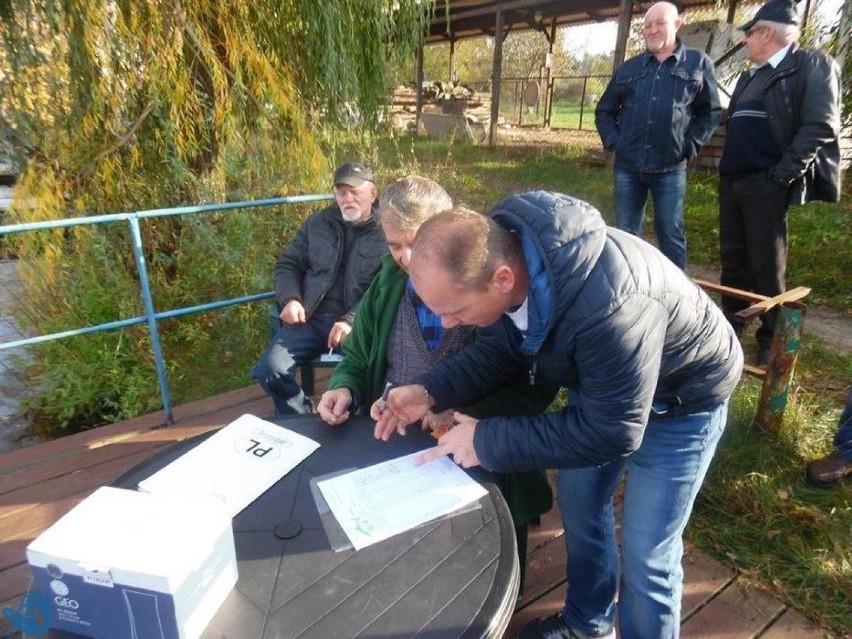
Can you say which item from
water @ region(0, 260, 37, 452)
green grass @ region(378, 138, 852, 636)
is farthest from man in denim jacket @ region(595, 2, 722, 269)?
water @ region(0, 260, 37, 452)

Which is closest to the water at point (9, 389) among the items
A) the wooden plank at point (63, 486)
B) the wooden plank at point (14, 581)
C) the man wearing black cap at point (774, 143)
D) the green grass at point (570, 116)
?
the wooden plank at point (63, 486)

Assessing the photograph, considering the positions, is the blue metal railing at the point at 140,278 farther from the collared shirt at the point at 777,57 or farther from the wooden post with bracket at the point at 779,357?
the collared shirt at the point at 777,57

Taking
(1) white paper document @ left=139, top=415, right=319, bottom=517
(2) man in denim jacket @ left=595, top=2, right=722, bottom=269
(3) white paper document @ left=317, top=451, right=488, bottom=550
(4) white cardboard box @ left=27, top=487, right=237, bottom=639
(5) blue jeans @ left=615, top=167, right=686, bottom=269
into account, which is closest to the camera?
(4) white cardboard box @ left=27, top=487, right=237, bottom=639

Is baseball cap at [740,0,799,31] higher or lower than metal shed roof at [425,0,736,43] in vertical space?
lower

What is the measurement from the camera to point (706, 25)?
9.04m

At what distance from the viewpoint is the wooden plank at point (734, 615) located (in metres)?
1.76

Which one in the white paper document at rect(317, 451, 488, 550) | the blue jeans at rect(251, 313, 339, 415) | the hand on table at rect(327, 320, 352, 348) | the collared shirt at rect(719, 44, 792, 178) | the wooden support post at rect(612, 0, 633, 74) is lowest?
the blue jeans at rect(251, 313, 339, 415)

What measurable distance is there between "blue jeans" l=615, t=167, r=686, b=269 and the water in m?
3.66

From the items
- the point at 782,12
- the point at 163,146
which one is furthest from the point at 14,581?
the point at 782,12

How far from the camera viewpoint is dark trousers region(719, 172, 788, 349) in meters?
3.04

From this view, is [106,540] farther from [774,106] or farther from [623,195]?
[623,195]

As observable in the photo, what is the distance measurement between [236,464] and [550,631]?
3.22 ft

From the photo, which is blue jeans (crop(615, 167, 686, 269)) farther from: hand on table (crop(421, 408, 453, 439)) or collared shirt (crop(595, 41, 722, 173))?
hand on table (crop(421, 408, 453, 439))

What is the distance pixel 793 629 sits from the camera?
177 centimetres
